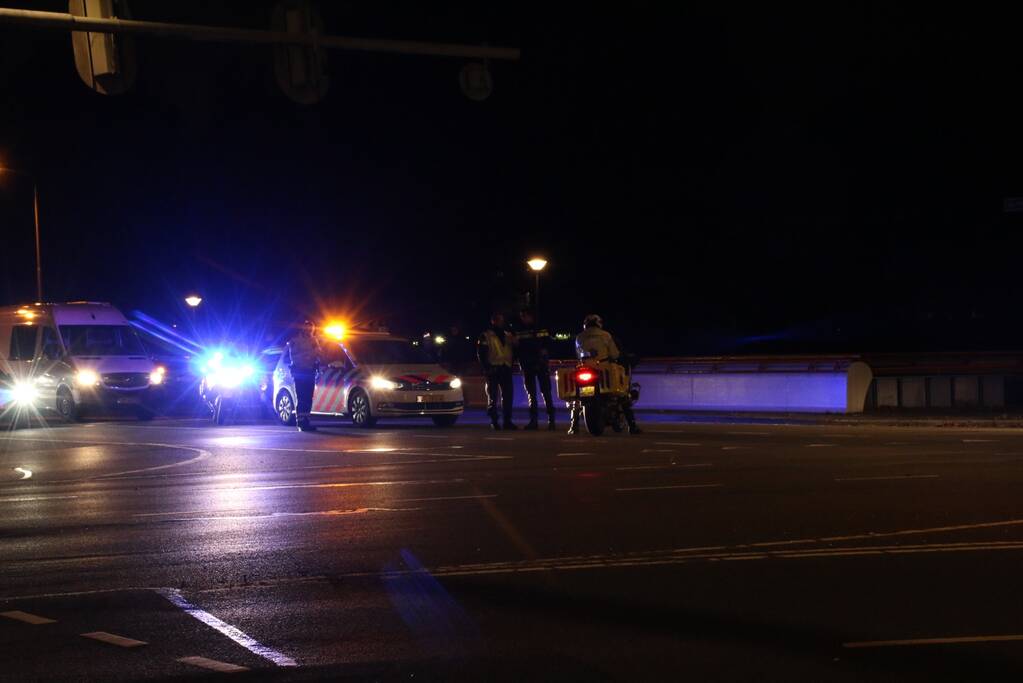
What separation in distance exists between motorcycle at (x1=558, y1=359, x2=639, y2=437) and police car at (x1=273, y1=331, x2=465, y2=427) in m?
3.93

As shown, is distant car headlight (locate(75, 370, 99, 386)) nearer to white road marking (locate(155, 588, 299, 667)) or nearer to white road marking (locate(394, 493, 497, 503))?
white road marking (locate(394, 493, 497, 503))

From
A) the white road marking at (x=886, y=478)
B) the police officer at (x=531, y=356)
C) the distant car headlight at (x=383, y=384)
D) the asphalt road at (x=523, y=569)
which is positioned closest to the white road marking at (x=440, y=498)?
the asphalt road at (x=523, y=569)

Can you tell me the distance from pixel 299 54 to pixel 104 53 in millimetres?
2154

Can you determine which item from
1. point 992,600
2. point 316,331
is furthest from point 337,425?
point 992,600

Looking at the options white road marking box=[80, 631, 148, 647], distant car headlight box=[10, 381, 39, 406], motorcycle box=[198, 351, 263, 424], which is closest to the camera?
white road marking box=[80, 631, 148, 647]

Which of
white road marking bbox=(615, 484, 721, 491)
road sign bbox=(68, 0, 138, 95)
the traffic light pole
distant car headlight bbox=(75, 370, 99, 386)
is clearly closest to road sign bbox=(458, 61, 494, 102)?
the traffic light pole

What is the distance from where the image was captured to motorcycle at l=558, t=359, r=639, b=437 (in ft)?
66.8

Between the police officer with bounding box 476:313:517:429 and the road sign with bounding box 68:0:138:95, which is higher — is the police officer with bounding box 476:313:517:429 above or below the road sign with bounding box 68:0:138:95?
below

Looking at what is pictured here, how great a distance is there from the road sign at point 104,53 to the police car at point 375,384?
10.2m

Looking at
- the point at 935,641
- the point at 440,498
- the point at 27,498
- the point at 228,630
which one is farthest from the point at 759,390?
the point at 228,630

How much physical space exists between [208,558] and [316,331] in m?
→ 16.6

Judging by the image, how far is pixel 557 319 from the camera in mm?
61031

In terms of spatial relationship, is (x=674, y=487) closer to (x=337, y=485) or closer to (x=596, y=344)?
(x=337, y=485)

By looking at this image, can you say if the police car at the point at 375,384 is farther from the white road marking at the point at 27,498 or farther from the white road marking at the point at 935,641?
the white road marking at the point at 935,641
